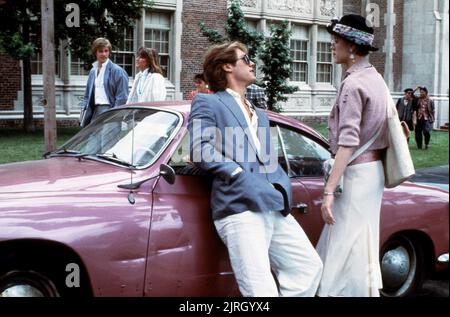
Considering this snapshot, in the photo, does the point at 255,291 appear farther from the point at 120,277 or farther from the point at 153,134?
the point at 153,134

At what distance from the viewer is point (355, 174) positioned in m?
4.00

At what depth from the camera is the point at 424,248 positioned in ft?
18.6

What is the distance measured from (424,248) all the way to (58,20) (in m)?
13.6

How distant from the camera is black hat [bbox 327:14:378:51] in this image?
13.0ft

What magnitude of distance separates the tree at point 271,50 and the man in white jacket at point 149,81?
32.9ft

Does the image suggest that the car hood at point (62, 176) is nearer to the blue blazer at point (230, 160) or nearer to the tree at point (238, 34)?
the blue blazer at point (230, 160)

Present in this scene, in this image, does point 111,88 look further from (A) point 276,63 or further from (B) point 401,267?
(A) point 276,63

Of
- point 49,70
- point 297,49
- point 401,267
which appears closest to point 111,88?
point 49,70

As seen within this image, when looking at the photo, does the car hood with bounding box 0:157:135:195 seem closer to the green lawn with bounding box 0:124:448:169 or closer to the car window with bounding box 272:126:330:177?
the car window with bounding box 272:126:330:177

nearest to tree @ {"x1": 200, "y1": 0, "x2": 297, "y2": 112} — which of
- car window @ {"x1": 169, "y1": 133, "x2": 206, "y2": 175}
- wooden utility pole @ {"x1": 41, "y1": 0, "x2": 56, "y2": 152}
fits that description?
wooden utility pole @ {"x1": 41, "y1": 0, "x2": 56, "y2": 152}

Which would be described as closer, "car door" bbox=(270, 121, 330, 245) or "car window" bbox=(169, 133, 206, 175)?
"car window" bbox=(169, 133, 206, 175)

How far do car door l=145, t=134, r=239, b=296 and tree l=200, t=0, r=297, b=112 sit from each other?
45.1ft

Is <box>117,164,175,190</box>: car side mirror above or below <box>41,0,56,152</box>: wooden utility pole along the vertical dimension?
below

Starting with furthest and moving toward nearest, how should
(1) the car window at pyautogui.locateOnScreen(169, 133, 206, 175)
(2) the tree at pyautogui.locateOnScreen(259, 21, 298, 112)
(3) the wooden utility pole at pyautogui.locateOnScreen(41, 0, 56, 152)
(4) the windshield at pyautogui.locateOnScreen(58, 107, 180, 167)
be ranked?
(2) the tree at pyautogui.locateOnScreen(259, 21, 298, 112)
(3) the wooden utility pole at pyautogui.locateOnScreen(41, 0, 56, 152)
(4) the windshield at pyautogui.locateOnScreen(58, 107, 180, 167)
(1) the car window at pyautogui.locateOnScreen(169, 133, 206, 175)
